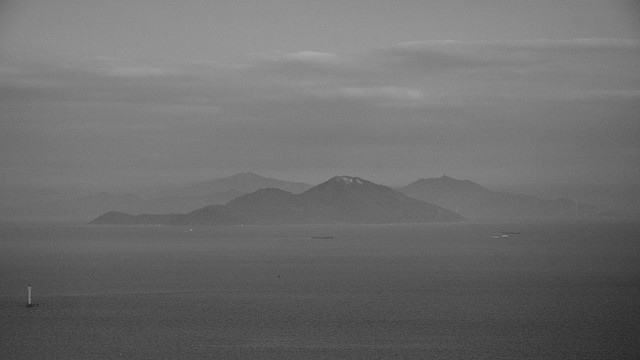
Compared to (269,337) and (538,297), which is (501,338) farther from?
(538,297)

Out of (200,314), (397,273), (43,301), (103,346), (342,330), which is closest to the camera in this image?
(103,346)

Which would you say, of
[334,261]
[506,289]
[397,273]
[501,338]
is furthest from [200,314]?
[334,261]

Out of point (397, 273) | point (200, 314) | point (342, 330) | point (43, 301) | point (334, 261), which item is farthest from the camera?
point (334, 261)

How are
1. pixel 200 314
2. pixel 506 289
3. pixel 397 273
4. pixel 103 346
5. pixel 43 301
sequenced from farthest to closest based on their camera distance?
pixel 397 273, pixel 506 289, pixel 43 301, pixel 200 314, pixel 103 346

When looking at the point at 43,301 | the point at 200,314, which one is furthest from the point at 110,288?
the point at 200,314

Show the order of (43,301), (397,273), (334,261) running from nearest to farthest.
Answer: (43,301)
(397,273)
(334,261)

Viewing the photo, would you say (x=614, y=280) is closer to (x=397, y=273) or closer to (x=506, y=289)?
(x=506, y=289)

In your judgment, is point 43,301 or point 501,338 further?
point 43,301

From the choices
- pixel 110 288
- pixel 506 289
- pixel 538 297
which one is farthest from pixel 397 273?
pixel 110 288

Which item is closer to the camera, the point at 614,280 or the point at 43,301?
the point at 43,301
